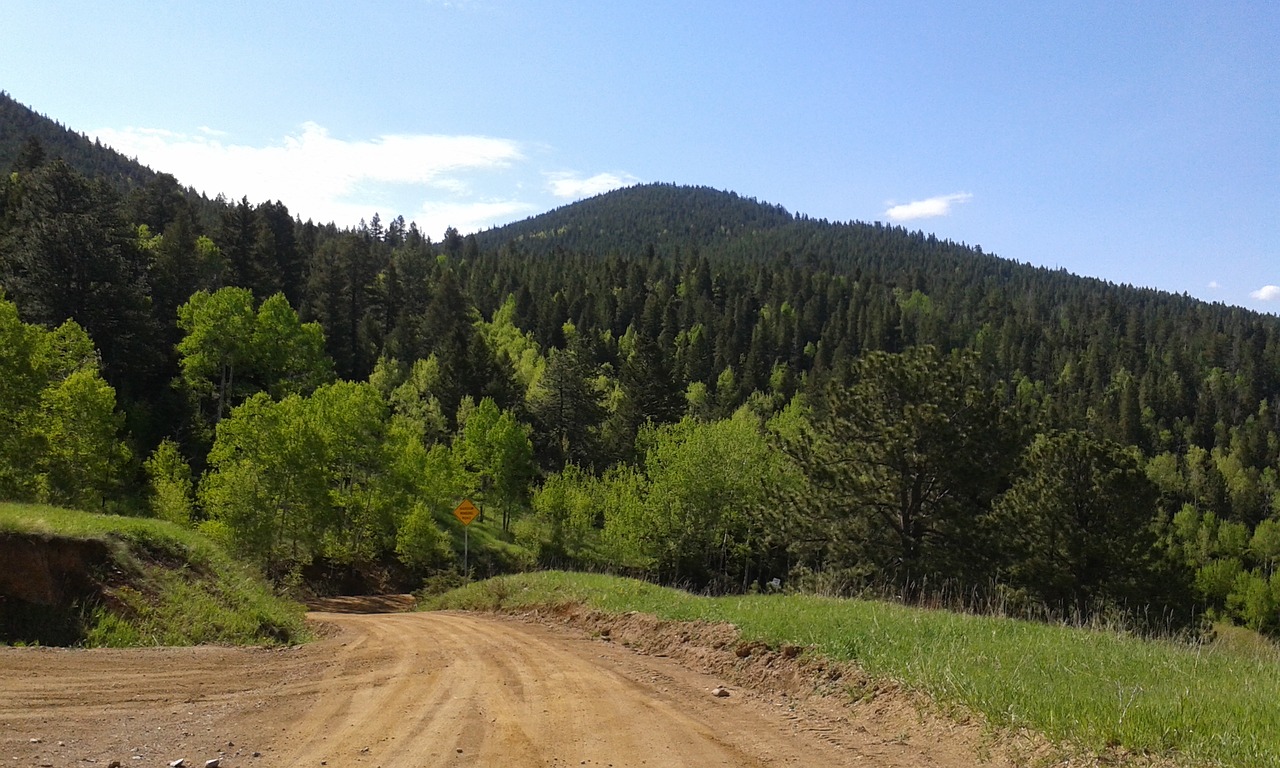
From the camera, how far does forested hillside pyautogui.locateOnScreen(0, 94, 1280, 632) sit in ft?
87.7

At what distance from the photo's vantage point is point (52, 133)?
572ft

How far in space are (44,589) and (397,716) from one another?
8488 millimetres

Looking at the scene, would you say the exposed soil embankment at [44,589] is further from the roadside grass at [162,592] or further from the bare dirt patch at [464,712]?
the bare dirt patch at [464,712]

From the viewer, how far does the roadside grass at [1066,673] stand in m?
5.46

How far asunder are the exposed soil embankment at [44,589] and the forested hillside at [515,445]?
15.3 m

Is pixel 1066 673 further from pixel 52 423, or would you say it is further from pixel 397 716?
pixel 52 423

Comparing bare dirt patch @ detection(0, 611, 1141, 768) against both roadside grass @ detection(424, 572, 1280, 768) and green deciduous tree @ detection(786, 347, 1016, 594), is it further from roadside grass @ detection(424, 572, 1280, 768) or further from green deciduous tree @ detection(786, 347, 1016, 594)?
green deciduous tree @ detection(786, 347, 1016, 594)

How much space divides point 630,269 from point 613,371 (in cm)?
5039

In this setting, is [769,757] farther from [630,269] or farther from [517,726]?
[630,269]

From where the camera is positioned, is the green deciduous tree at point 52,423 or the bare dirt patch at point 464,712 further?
the green deciduous tree at point 52,423

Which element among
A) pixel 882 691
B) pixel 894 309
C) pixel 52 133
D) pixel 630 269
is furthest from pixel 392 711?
pixel 52 133

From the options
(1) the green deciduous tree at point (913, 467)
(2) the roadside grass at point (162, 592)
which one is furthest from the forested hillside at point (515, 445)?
(2) the roadside grass at point (162, 592)

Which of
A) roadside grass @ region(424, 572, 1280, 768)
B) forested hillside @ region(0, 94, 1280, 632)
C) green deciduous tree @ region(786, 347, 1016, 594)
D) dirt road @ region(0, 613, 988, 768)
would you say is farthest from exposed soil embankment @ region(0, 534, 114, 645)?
green deciduous tree @ region(786, 347, 1016, 594)

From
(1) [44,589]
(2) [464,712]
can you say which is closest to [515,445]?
(1) [44,589]
